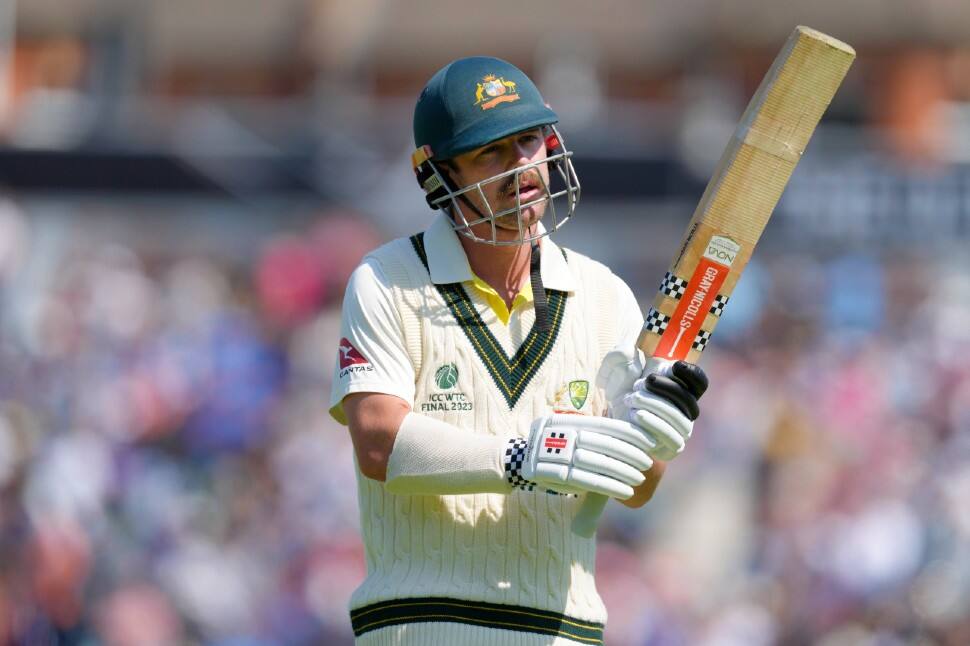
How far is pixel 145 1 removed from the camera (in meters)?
16.3

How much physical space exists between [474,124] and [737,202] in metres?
0.59

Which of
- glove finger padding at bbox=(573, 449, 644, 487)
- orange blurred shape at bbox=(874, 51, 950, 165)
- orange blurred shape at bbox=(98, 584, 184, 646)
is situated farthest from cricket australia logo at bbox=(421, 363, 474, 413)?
orange blurred shape at bbox=(874, 51, 950, 165)

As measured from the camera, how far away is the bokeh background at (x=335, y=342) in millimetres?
7980

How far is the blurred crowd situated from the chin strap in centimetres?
418

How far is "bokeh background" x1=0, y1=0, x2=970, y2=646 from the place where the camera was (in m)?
7.98

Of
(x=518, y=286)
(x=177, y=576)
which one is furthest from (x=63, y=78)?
(x=518, y=286)

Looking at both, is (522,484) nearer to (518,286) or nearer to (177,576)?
(518,286)

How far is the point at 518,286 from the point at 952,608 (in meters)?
4.50

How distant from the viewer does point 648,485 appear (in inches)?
145

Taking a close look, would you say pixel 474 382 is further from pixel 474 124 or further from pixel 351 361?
pixel 474 124

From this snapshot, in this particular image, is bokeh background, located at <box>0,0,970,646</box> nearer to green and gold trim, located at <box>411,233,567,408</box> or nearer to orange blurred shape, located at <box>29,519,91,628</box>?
orange blurred shape, located at <box>29,519,91,628</box>

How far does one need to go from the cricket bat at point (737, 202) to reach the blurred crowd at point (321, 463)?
4299 mm

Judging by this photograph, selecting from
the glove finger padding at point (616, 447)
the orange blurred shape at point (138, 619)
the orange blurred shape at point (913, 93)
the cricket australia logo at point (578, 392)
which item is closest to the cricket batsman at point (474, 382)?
the cricket australia logo at point (578, 392)

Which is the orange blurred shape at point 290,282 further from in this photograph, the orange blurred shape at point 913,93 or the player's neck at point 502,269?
the player's neck at point 502,269
